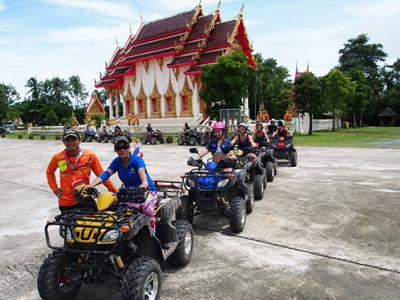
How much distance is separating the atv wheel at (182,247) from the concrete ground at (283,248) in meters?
0.10

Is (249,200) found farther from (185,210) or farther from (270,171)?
(270,171)

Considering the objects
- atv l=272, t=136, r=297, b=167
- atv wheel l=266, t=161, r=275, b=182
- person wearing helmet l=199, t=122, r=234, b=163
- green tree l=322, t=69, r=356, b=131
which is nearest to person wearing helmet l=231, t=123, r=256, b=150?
person wearing helmet l=199, t=122, r=234, b=163

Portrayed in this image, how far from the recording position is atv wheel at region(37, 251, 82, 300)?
3.09 meters

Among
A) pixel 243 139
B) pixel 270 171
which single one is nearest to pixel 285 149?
pixel 270 171

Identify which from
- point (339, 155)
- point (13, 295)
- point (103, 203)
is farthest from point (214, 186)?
point (339, 155)

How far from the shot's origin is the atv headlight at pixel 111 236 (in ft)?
9.80

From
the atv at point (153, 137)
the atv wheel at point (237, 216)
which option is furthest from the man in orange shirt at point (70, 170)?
the atv at point (153, 137)

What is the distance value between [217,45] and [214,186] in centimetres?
2726

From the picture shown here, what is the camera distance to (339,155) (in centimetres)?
1423

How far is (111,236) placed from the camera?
118 inches

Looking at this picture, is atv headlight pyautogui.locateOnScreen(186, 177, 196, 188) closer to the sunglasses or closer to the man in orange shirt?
the man in orange shirt

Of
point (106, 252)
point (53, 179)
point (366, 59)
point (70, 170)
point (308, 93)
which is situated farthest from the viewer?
point (366, 59)

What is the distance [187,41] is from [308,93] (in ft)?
39.2

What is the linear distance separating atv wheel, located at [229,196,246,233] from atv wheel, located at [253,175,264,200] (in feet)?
6.06
